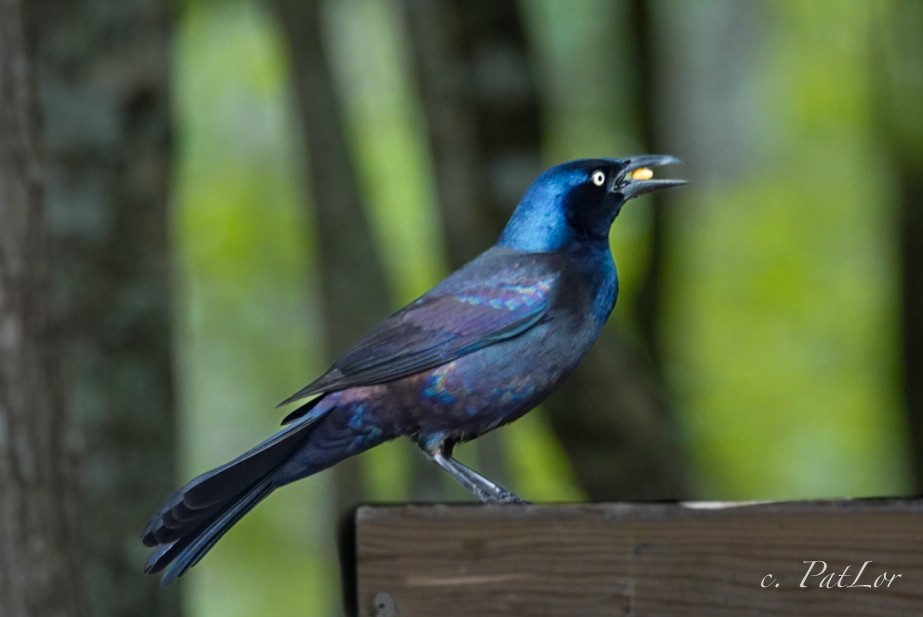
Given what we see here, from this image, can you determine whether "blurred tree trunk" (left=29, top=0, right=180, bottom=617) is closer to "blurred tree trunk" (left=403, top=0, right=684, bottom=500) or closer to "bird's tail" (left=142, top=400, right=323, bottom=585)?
"blurred tree trunk" (left=403, top=0, right=684, bottom=500)

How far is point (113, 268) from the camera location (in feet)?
15.9

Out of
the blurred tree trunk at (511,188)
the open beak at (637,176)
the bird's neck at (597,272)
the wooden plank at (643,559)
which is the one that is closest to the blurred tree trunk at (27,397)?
the wooden plank at (643,559)

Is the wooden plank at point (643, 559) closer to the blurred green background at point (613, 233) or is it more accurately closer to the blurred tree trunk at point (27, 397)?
the blurred tree trunk at point (27, 397)

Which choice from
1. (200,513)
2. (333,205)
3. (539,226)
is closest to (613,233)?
(333,205)

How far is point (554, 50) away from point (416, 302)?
8.35 meters

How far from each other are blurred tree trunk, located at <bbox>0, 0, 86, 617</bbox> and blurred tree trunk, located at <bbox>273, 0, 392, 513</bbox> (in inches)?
118

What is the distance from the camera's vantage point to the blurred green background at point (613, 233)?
572cm

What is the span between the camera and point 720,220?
12.9 metres

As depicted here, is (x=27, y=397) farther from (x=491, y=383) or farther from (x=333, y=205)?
(x=333, y=205)

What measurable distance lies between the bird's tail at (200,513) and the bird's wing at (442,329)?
320mm

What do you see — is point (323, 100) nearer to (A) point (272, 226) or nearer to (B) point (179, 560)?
(B) point (179, 560)

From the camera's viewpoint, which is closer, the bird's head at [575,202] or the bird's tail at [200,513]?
the bird's tail at [200,513]

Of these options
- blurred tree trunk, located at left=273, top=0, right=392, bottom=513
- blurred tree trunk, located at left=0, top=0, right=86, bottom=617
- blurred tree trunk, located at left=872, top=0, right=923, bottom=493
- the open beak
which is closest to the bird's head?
the open beak

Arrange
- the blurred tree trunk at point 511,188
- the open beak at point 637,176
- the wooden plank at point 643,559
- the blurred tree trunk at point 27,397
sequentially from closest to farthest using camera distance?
the wooden plank at point 643,559 → the open beak at point 637,176 → the blurred tree trunk at point 27,397 → the blurred tree trunk at point 511,188
